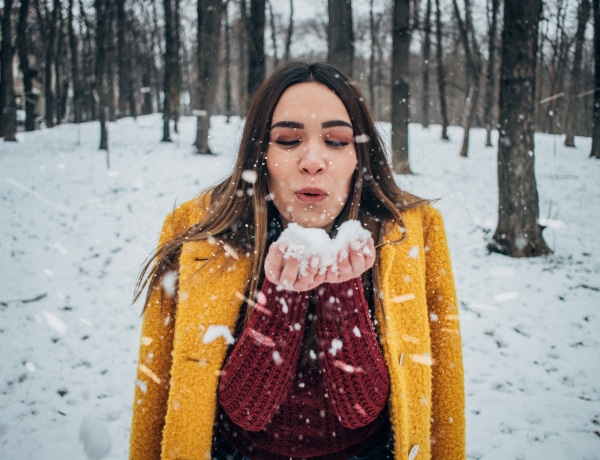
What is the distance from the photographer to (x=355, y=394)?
4.52 ft

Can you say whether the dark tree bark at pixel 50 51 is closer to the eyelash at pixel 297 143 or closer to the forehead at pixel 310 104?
the forehead at pixel 310 104

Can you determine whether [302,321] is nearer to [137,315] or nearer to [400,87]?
[137,315]

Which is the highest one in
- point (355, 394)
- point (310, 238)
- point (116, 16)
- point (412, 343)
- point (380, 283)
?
point (116, 16)

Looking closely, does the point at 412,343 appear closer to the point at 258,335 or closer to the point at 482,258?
the point at 258,335

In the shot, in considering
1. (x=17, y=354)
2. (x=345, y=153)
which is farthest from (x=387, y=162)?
(x=17, y=354)

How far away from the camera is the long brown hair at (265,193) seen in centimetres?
157

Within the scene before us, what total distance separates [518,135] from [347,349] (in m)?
5.67

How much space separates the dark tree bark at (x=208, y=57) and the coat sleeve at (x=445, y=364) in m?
13.3

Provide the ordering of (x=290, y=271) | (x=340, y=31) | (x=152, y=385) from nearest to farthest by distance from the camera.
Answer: (x=290, y=271)
(x=152, y=385)
(x=340, y=31)

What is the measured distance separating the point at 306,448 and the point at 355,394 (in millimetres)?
325

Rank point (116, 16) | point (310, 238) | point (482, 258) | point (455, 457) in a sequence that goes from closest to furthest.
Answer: point (310, 238), point (455, 457), point (482, 258), point (116, 16)

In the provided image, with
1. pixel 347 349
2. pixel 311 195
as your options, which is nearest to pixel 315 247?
pixel 311 195

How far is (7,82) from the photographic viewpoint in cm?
1616

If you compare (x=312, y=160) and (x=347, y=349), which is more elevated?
(x=312, y=160)
